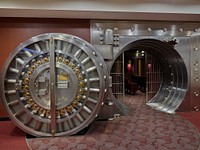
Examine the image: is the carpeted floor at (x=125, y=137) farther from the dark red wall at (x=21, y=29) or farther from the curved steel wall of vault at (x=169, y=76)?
the dark red wall at (x=21, y=29)

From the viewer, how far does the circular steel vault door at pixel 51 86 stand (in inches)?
135

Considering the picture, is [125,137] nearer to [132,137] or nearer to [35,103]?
[132,137]

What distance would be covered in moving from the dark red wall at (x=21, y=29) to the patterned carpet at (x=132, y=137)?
85.1 inches

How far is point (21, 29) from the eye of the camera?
4.58 metres

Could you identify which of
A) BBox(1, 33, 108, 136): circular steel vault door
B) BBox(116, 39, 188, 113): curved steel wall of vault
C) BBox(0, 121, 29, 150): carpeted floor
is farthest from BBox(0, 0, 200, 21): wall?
BBox(0, 121, 29, 150): carpeted floor

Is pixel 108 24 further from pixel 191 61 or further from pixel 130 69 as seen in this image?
pixel 130 69

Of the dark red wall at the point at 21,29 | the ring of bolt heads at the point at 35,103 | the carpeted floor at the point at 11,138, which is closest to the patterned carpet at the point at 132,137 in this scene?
Result: the carpeted floor at the point at 11,138

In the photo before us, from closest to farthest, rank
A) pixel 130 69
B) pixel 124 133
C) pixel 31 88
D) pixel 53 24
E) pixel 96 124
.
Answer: pixel 31 88 → pixel 124 133 → pixel 96 124 → pixel 53 24 → pixel 130 69

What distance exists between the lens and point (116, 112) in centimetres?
486

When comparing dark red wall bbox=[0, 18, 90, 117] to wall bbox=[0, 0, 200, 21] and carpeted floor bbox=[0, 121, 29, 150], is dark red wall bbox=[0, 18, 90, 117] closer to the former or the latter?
wall bbox=[0, 0, 200, 21]

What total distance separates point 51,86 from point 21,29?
2039 millimetres

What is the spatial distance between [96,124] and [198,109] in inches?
119

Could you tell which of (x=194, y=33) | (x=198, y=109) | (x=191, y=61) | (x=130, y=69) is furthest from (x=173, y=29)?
(x=130, y=69)

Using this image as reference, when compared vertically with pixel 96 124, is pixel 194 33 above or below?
above
